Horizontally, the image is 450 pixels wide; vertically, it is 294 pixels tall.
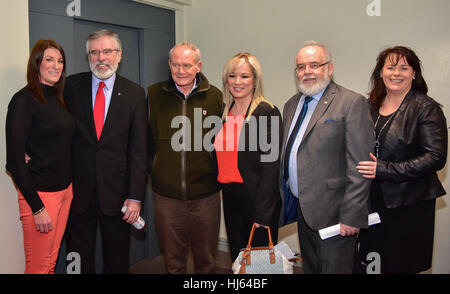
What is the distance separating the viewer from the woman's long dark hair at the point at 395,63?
2238mm

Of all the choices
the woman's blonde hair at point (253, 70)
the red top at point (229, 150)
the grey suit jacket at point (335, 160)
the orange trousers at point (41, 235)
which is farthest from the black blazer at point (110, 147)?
the grey suit jacket at point (335, 160)

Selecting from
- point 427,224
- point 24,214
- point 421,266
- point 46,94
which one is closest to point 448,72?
point 427,224

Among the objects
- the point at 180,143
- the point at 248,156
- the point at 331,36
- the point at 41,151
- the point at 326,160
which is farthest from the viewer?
the point at 331,36

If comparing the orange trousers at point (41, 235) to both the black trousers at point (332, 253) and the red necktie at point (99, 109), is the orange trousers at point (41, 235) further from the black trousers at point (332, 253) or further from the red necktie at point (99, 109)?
the black trousers at point (332, 253)

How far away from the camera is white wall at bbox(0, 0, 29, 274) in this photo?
2291 mm

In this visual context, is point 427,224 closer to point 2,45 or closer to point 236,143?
point 236,143

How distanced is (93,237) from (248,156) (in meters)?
1.09

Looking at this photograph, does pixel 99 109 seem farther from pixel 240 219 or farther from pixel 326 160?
pixel 326 160

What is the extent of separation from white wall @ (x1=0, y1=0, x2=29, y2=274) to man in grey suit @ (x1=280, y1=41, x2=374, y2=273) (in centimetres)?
166

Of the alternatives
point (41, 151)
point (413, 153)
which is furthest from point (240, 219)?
point (41, 151)

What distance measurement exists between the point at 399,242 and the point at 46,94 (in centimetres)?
219

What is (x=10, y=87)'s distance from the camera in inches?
92.0

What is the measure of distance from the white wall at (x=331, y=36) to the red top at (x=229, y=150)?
1.31 m

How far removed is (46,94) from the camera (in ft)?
7.25
